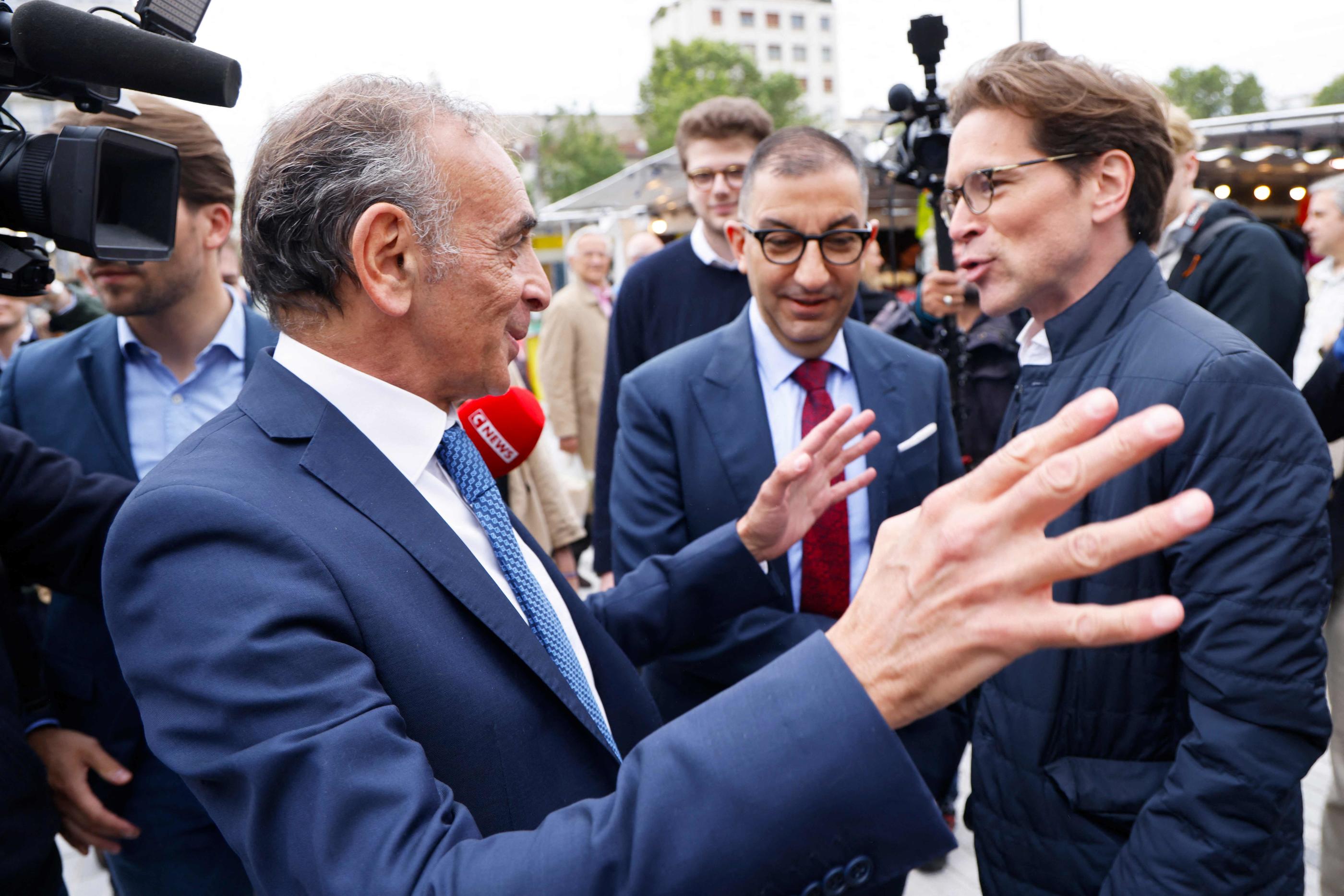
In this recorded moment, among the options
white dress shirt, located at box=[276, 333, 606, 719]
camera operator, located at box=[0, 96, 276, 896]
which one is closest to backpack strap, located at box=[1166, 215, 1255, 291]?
white dress shirt, located at box=[276, 333, 606, 719]

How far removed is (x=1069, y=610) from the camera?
78 cm

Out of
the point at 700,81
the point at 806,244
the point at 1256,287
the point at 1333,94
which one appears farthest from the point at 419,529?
the point at 1333,94

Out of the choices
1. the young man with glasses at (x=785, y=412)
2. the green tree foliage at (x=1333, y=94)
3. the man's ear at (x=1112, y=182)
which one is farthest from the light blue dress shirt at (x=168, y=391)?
the green tree foliage at (x=1333, y=94)

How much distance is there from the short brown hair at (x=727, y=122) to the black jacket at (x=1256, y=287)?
69.2 inches

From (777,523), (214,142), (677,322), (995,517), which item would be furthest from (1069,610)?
(677,322)

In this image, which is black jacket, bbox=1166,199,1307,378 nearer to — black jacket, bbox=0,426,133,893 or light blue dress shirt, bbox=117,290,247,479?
light blue dress shirt, bbox=117,290,247,479

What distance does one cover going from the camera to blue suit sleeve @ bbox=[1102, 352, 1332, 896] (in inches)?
56.3

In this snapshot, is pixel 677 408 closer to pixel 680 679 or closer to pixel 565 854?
pixel 680 679

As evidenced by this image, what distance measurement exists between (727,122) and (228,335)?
7.64ft

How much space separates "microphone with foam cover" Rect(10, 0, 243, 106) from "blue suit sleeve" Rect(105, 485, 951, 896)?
2.42ft

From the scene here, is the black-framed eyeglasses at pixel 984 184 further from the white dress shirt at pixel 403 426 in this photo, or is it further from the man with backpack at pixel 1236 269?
the man with backpack at pixel 1236 269

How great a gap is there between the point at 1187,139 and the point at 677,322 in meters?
2.19

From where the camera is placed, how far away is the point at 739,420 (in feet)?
7.63

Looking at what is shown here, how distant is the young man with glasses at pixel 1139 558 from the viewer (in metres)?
1.44
